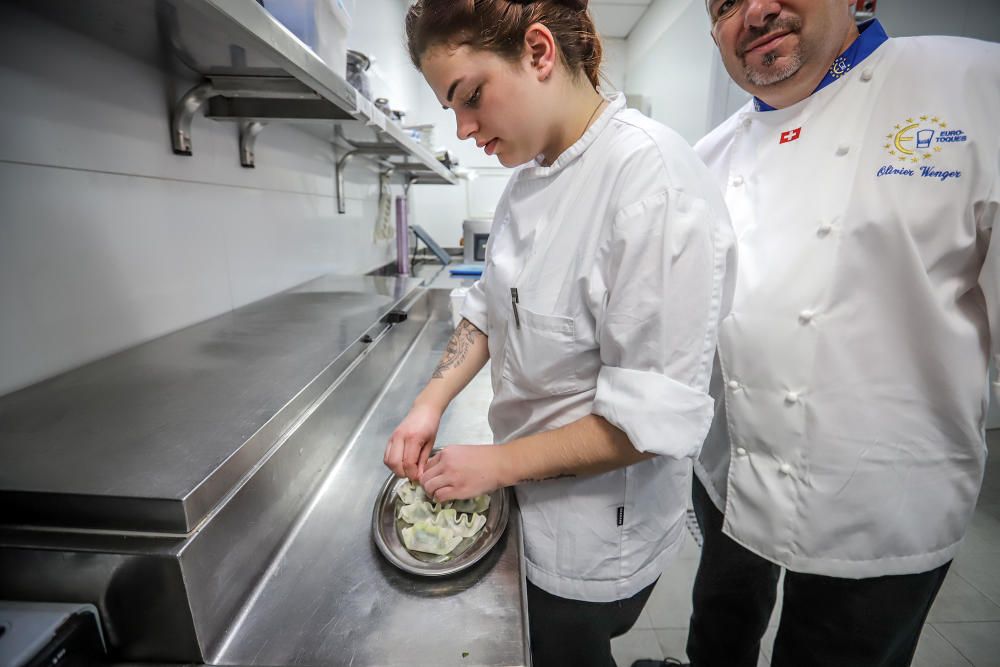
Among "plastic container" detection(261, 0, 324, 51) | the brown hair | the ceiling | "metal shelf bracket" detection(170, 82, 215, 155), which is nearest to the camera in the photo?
the brown hair

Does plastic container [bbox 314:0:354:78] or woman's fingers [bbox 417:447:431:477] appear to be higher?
plastic container [bbox 314:0:354:78]

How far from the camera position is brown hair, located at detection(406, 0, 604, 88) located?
2.08ft

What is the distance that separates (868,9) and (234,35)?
1.17 meters

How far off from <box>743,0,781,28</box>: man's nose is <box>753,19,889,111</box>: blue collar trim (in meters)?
0.18

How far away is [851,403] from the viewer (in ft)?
2.98

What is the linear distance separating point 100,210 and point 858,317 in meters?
1.44

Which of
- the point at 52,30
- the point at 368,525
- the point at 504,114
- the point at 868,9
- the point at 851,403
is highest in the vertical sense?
the point at 868,9

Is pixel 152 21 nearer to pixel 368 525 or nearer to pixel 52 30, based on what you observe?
pixel 52 30

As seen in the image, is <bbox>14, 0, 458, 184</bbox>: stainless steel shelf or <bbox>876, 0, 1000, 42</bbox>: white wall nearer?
<bbox>14, 0, 458, 184</bbox>: stainless steel shelf

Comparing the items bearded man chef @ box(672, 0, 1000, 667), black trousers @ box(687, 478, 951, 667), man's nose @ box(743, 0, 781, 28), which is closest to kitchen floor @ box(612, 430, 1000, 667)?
black trousers @ box(687, 478, 951, 667)

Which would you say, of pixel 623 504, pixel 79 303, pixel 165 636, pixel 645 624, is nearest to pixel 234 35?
pixel 79 303

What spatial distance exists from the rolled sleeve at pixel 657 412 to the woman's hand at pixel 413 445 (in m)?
0.34

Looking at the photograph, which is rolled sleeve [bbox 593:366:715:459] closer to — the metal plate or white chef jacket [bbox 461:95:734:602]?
white chef jacket [bbox 461:95:734:602]

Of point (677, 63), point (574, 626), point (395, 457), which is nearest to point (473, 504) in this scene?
point (395, 457)
